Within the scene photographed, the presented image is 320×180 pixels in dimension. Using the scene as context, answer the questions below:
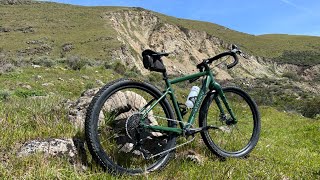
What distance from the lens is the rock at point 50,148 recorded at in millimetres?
4863

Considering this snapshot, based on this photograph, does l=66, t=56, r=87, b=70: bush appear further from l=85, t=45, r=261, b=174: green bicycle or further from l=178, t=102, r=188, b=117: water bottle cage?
l=178, t=102, r=188, b=117: water bottle cage

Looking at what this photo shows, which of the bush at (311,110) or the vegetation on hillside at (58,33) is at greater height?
the vegetation on hillside at (58,33)

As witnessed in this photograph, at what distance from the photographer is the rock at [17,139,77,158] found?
4863 mm

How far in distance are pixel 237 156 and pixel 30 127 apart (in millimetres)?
3427

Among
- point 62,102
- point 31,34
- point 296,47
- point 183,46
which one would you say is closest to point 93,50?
point 31,34

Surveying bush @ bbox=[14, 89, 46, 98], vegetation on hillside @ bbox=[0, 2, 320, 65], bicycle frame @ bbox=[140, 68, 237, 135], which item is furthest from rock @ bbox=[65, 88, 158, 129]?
vegetation on hillside @ bbox=[0, 2, 320, 65]

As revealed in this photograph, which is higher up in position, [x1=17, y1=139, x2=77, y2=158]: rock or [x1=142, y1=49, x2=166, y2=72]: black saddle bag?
[x1=142, y1=49, x2=166, y2=72]: black saddle bag

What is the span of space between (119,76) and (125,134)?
27.4 m

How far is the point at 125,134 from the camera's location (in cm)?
564

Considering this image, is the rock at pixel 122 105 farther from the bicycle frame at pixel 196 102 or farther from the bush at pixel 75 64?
the bush at pixel 75 64

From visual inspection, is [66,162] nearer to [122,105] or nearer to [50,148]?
[50,148]

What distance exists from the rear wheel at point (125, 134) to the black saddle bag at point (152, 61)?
0.99 feet

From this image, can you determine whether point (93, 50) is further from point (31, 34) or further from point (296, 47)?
point (296, 47)

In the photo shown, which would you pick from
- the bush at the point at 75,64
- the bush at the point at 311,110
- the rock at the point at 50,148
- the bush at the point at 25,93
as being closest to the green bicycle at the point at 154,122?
Result: the rock at the point at 50,148
